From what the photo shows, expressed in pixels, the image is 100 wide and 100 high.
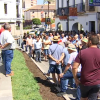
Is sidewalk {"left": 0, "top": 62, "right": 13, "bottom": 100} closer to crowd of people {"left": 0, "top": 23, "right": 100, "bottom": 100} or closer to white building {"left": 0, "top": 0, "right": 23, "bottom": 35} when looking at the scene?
crowd of people {"left": 0, "top": 23, "right": 100, "bottom": 100}

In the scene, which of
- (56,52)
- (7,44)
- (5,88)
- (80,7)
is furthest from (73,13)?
(5,88)

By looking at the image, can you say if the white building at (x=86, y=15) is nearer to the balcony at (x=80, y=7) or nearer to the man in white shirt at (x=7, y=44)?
the balcony at (x=80, y=7)

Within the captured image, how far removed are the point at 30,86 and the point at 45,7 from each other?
104773 mm

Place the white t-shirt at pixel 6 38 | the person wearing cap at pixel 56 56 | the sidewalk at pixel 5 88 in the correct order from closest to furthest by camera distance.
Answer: the sidewalk at pixel 5 88 → the white t-shirt at pixel 6 38 → the person wearing cap at pixel 56 56

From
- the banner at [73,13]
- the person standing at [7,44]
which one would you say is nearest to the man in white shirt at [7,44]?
the person standing at [7,44]

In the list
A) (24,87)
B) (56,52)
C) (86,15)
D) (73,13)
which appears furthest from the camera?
(73,13)

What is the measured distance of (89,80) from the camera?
17.2 feet

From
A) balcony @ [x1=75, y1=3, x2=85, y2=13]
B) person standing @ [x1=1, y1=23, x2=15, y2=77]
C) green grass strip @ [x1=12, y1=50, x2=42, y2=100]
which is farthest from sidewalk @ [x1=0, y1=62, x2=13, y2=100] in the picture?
balcony @ [x1=75, y1=3, x2=85, y2=13]

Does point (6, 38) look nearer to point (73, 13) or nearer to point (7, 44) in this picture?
point (7, 44)

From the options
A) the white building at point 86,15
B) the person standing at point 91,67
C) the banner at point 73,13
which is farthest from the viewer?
the banner at point 73,13

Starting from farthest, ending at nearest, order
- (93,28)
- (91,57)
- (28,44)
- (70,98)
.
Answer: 1. (93,28)
2. (28,44)
3. (70,98)
4. (91,57)

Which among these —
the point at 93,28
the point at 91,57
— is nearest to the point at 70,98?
the point at 91,57

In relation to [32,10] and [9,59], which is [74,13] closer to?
[9,59]

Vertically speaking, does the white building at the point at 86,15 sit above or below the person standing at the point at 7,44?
above
